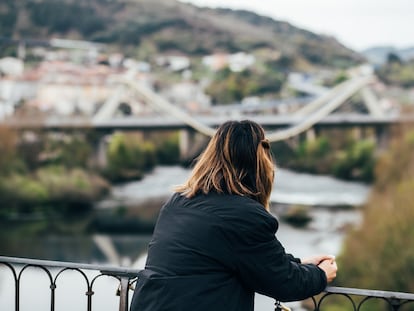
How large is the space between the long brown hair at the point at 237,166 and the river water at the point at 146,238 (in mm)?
119

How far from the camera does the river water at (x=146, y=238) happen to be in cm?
810

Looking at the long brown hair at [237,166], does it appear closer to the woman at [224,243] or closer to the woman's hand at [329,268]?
the woman at [224,243]

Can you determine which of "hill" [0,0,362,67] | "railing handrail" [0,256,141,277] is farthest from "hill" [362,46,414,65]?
"railing handrail" [0,256,141,277]

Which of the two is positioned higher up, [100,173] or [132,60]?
[132,60]

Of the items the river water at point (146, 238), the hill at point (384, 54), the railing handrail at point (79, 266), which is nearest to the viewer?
the railing handrail at point (79, 266)

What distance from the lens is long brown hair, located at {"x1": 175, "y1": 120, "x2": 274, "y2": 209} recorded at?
133 centimetres

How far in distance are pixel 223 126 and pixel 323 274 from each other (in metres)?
0.32

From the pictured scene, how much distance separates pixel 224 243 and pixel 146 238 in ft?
48.7

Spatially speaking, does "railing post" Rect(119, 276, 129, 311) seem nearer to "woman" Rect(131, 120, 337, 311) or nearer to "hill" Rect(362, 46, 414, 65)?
"woman" Rect(131, 120, 337, 311)

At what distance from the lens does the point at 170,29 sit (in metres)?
42.8

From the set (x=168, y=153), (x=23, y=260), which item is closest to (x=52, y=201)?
(x=168, y=153)

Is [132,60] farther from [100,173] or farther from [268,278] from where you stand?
[268,278]

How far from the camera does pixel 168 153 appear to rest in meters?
30.3

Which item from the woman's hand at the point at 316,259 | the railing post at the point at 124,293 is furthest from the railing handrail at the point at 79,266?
the woman's hand at the point at 316,259
